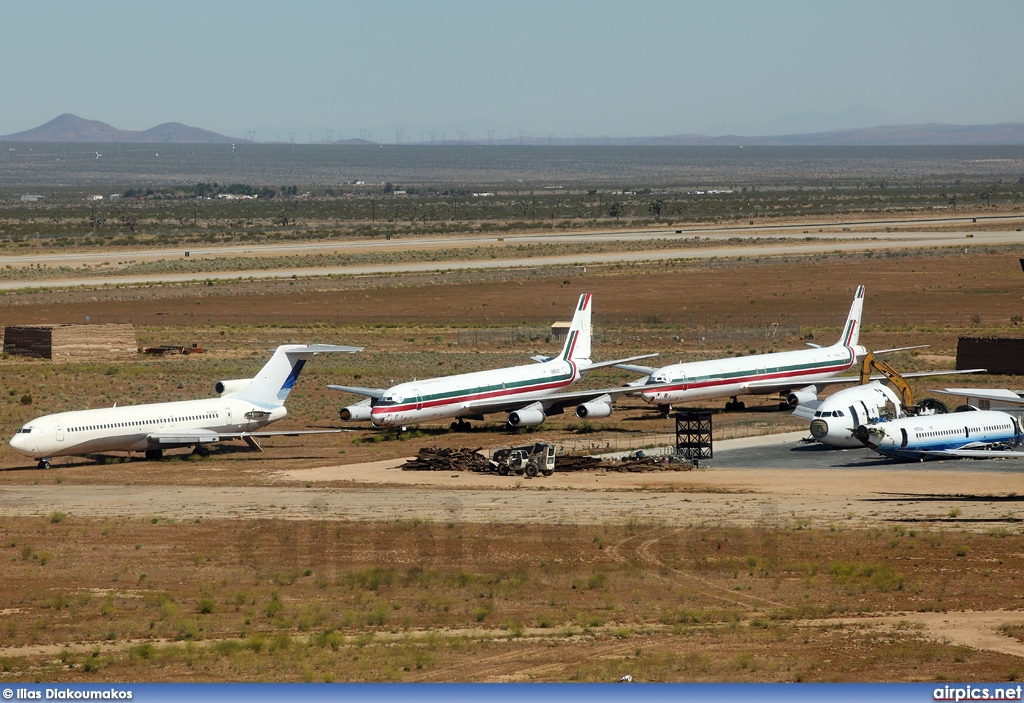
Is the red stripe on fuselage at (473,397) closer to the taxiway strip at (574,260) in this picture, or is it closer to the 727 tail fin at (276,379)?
the 727 tail fin at (276,379)

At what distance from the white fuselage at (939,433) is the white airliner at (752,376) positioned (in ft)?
47.0

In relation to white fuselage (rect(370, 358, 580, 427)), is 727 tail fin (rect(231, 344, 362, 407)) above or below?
above

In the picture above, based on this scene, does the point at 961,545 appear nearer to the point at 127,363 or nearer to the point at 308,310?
the point at 127,363

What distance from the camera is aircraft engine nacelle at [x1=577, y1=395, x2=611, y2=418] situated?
73.5 m

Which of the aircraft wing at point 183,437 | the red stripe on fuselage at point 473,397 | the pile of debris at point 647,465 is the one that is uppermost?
the red stripe on fuselage at point 473,397

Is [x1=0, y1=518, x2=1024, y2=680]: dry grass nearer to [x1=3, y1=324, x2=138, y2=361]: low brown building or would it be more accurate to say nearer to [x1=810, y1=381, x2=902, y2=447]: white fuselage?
[x1=810, y1=381, x2=902, y2=447]: white fuselage

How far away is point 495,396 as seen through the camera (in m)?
73.9

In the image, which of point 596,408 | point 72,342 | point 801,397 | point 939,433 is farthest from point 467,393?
point 72,342

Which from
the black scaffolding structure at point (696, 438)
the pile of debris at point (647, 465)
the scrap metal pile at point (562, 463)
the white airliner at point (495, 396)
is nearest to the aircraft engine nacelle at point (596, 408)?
the white airliner at point (495, 396)

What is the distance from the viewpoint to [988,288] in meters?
138

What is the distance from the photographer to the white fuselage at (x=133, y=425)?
2454 inches

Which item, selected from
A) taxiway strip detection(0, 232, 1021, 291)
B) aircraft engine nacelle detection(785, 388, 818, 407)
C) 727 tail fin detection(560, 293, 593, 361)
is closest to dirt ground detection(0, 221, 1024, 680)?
aircraft engine nacelle detection(785, 388, 818, 407)

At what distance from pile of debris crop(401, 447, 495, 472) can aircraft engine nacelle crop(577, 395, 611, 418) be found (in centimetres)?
1082

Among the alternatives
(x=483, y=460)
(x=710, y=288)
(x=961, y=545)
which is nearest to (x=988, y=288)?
(x=710, y=288)
